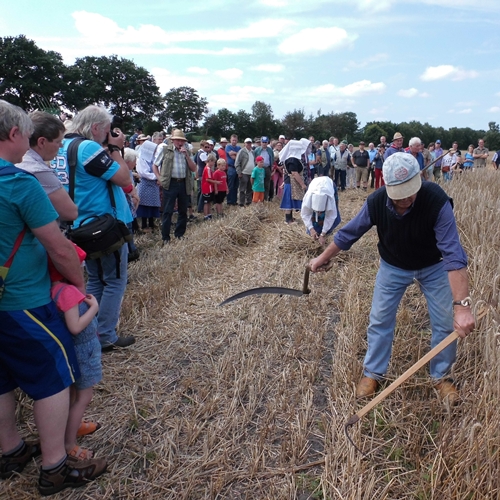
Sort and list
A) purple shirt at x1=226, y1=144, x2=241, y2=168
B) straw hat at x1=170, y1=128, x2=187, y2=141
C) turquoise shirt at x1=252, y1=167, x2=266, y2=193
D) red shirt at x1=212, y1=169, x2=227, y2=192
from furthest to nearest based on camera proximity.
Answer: purple shirt at x1=226, y1=144, x2=241, y2=168, turquoise shirt at x1=252, y1=167, x2=266, y2=193, red shirt at x1=212, y1=169, x2=227, y2=192, straw hat at x1=170, y1=128, x2=187, y2=141

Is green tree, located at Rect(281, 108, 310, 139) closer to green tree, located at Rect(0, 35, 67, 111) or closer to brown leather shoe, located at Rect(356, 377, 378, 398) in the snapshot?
green tree, located at Rect(0, 35, 67, 111)

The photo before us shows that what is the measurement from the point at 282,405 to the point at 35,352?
153cm

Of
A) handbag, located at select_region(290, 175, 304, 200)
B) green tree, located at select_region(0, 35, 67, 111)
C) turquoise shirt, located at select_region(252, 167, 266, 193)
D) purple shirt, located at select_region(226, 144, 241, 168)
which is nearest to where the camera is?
handbag, located at select_region(290, 175, 304, 200)

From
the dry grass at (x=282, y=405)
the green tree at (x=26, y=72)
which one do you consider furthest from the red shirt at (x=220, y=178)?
the green tree at (x=26, y=72)

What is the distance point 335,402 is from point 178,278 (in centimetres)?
277

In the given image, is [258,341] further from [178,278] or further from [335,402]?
[178,278]

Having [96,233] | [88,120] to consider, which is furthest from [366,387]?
[88,120]

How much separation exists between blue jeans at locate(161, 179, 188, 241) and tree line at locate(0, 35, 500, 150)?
3743 centimetres

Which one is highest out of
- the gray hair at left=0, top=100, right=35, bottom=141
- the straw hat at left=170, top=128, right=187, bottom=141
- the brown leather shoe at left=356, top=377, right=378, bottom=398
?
the straw hat at left=170, top=128, right=187, bottom=141

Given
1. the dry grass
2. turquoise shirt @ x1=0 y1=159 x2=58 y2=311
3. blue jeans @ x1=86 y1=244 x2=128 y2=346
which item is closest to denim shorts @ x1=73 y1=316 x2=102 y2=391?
turquoise shirt @ x1=0 y1=159 x2=58 y2=311

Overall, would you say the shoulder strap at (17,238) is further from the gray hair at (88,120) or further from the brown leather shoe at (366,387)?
the brown leather shoe at (366,387)

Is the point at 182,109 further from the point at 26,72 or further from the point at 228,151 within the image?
the point at 228,151

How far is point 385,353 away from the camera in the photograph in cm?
289

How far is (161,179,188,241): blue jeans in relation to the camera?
6.88 meters
